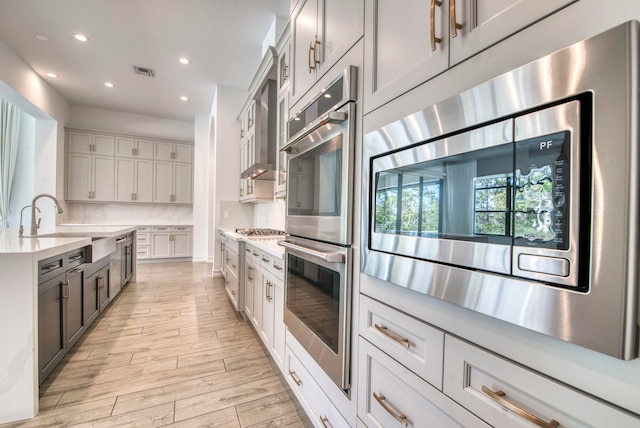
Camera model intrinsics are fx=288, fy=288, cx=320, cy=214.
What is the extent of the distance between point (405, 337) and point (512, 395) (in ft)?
1.07

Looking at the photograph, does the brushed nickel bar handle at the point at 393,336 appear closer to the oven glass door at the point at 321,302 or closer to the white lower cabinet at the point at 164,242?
the oven glass door at the point at 321,302

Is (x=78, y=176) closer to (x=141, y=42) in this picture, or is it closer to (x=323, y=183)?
(x=141, y=42)

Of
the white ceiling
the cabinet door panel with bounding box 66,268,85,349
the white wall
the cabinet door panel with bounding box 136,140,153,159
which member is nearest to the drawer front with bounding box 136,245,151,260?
the cabinet door panel with bounding box 136,140,153,159

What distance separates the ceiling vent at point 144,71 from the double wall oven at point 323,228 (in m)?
4.16

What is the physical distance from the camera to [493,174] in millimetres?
644

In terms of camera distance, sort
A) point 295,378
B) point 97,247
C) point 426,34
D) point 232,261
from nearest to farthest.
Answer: point 426,34 < point 295,378 < point 97,247 < point 232,261

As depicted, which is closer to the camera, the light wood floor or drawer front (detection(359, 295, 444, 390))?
drawer front (detection(359, 295, 444, 390))

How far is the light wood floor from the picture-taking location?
1.65 metres

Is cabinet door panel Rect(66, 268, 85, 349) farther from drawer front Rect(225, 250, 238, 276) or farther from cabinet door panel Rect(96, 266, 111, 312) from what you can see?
drawer front Rect(225, 250, 238, 276)

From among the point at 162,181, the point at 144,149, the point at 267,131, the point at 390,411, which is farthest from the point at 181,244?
the point at 390,411

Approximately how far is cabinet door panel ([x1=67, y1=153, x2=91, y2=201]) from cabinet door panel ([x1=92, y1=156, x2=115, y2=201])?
0.38ft

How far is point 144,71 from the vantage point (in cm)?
461

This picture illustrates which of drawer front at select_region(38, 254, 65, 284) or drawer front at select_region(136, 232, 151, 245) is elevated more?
drawer front at select_region(38, 254, 65, 284)

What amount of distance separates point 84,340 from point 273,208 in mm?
2431
